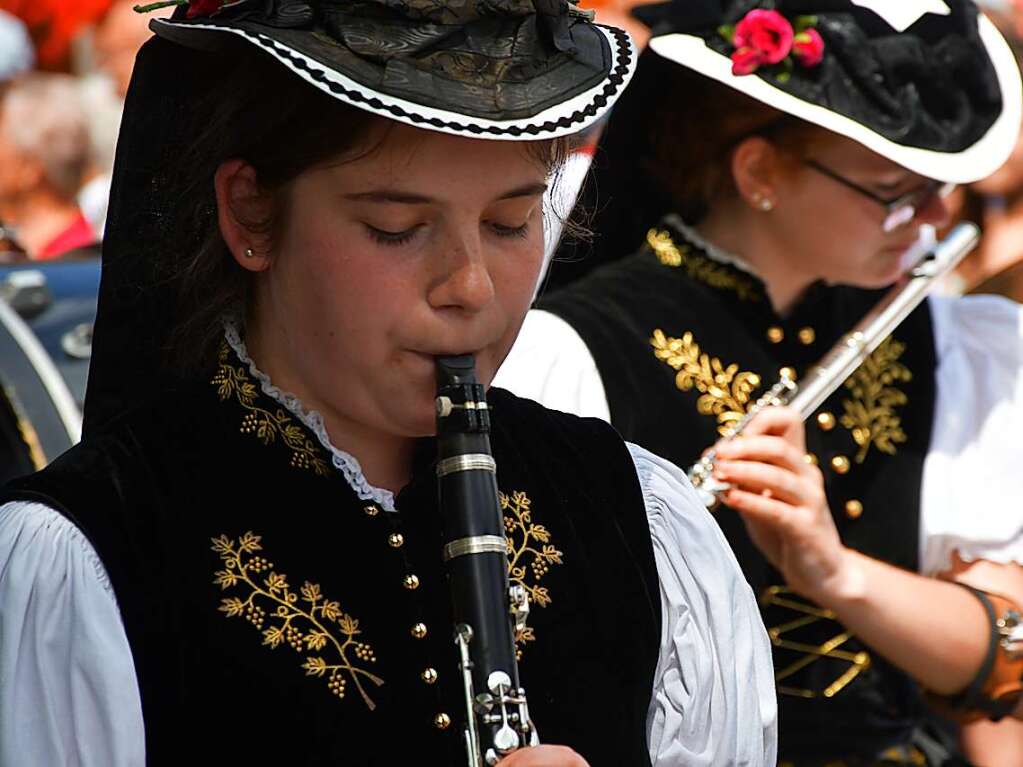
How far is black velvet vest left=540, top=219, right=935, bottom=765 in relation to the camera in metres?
3.07

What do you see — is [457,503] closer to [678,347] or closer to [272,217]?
[272,217]

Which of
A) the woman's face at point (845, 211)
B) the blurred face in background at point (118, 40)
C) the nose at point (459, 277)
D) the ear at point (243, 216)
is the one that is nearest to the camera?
the nose at point (459, 277)

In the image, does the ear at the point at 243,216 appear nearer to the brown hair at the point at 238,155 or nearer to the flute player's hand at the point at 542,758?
the brown hair at the point at 238,155

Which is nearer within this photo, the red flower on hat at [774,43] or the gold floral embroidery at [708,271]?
the red flower on hat at [774,43]

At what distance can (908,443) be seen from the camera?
3301 mm

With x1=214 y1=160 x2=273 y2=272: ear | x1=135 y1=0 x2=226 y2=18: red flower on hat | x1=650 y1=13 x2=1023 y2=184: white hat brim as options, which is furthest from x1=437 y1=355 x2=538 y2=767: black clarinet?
x1=650 y1=13 x2=1023 y2=184: white hat brim

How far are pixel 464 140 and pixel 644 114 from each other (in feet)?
5.44

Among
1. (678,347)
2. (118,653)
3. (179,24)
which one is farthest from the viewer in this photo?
(678,347)

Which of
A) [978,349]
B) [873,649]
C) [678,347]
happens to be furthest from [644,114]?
[873,649]

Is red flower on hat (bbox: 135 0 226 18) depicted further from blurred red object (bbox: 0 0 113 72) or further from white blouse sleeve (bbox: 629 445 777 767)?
blurred red object (bbox: 0 0 113 72)

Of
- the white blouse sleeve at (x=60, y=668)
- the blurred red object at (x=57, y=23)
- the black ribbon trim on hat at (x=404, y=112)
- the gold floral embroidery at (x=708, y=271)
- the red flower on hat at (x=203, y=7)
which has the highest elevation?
the blurred red object at (x=57, y=23)

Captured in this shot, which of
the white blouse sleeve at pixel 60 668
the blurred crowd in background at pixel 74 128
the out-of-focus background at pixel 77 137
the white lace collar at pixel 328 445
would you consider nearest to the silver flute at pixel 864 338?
the out-of-focus background at pixel 77 137

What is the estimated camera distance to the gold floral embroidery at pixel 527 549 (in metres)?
1.89

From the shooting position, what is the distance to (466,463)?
174 cm
